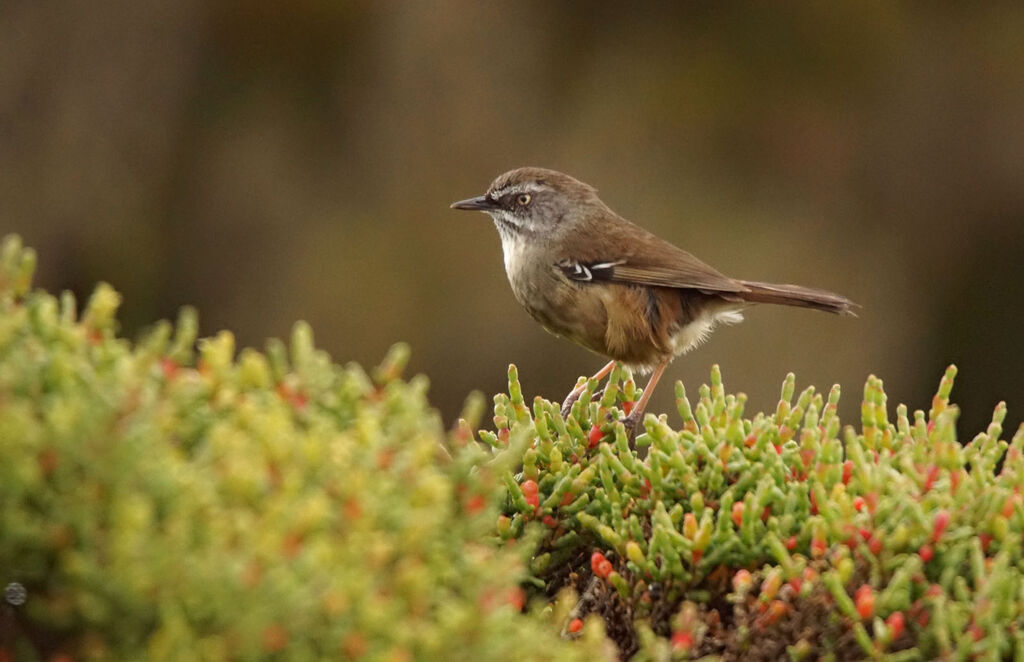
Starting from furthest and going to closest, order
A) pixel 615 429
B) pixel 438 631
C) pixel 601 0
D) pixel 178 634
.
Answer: pixel 601 0, pixel 615 429, pixel 438 631, pixel 178 634

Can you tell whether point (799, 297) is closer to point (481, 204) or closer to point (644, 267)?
point (644, 267)

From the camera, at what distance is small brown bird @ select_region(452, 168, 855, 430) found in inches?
206

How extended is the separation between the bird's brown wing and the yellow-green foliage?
3.06 meters

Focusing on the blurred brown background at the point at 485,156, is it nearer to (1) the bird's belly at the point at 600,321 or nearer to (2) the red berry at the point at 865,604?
(1) the bird's belly at the point at 600,321

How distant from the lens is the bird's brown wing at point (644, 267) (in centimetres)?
526

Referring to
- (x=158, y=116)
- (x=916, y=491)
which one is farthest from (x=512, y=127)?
(x=916, y=491)

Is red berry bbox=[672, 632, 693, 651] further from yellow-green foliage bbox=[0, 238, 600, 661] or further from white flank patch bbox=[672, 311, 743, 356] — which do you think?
white flank patch bbox=[672, 311, 743, 356]

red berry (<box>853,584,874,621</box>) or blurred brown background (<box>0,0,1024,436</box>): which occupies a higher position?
blurred brown background (<box>0,0,1024,436</box>)

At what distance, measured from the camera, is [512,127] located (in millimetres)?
10367

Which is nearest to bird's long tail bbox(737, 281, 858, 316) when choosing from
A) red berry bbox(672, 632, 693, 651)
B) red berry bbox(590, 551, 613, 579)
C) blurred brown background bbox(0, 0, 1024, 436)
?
red berry bbox(590, 551, 613, 579)

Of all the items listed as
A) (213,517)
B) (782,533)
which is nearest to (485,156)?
(782,533)

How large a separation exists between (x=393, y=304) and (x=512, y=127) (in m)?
1.70

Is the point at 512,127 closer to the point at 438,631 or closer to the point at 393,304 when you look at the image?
the point at 393,304

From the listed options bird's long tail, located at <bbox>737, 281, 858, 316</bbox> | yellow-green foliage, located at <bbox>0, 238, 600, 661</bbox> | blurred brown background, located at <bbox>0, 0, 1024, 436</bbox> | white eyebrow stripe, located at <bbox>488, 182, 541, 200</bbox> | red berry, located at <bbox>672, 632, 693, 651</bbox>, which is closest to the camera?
yellow-green foliage, located at <bbox>0, 238, 600, 661</bbox>
